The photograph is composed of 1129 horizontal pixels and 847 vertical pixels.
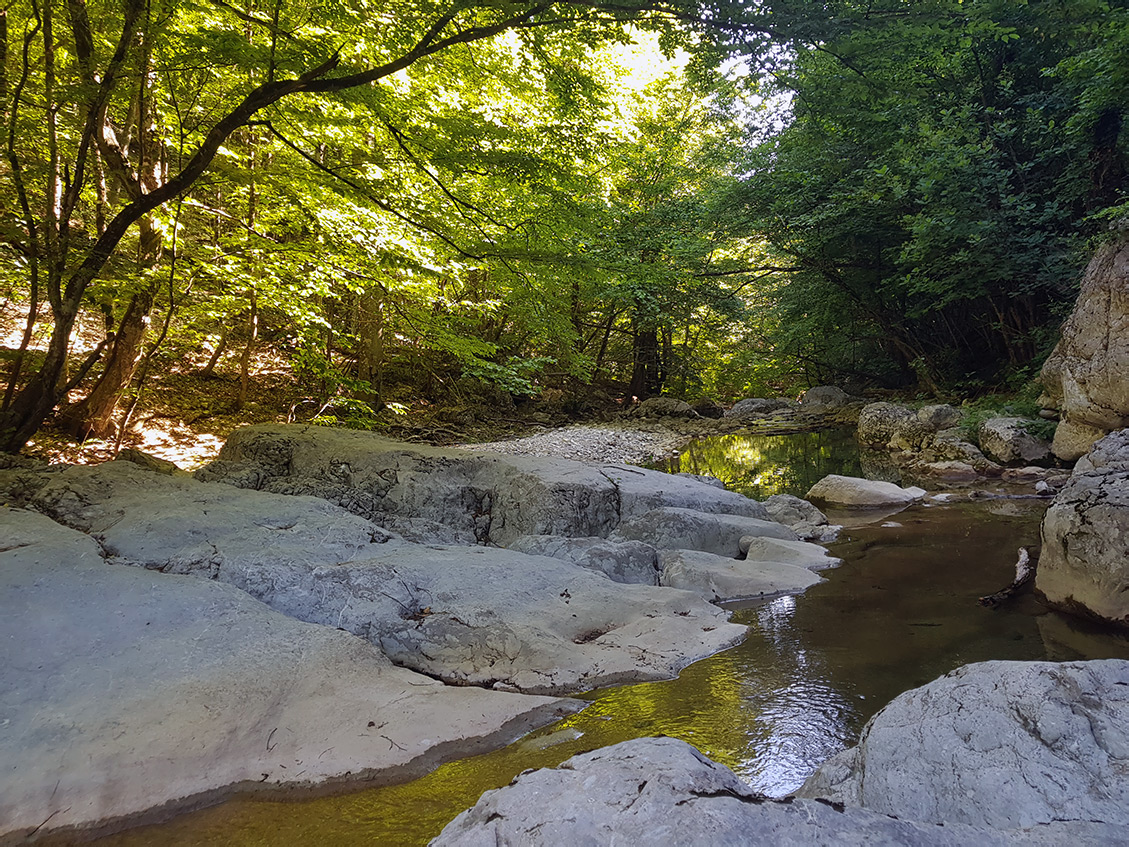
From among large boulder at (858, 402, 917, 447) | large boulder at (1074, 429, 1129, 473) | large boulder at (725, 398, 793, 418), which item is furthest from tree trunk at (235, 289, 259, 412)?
large boulder at (725, 398, 793, 418)

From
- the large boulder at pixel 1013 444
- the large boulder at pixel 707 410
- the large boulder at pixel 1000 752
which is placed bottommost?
the large boulder at pixel 1000 752

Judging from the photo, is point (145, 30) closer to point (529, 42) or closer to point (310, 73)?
point (310, 73)

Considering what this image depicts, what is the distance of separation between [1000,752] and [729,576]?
3.09 metres

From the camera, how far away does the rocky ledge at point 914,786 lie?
1.49 meters

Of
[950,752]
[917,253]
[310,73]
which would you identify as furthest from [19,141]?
[917,253]

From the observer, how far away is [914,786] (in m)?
1.87

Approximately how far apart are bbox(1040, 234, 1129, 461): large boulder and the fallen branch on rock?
454 cm

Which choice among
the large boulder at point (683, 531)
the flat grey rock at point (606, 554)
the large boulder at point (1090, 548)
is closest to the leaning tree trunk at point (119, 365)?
the flat grey rock at point (606, 554)

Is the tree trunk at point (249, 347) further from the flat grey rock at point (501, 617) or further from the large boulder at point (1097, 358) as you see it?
the large boulder at point (1097, 358)

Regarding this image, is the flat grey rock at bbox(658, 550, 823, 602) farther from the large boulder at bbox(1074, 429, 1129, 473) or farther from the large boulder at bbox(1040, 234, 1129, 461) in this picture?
the large boulder at bbox(1040, 234, 1129, 461)

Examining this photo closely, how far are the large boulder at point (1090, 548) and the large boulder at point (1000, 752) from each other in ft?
7.99

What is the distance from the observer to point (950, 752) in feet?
6.26

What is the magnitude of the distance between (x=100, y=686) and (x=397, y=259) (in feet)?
18.0

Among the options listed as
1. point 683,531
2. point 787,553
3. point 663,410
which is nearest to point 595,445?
point 663,410
